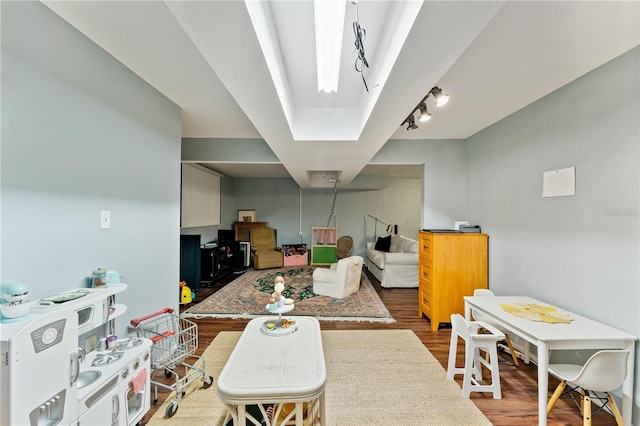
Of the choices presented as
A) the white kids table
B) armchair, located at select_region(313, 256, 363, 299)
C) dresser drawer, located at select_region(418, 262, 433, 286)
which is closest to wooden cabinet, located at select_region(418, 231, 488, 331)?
dresser drawer, located at select_region(418, 262, 433, 286)

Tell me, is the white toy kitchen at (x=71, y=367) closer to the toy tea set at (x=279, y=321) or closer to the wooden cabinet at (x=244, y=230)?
the toy tea set at (x=279, y=321)

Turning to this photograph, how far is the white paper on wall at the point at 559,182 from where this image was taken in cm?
199

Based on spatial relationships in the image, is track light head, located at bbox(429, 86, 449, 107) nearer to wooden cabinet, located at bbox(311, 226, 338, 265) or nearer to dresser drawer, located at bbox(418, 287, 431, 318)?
dresser drawer, located at bbox(418, 287, 431, 318)

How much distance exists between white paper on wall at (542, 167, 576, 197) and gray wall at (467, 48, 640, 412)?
4cm

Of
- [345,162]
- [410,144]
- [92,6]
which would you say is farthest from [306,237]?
[92,6]

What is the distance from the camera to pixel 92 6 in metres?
1.28

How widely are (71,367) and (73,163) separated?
1097 millimetres

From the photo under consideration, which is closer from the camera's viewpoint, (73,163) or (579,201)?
(73,163)

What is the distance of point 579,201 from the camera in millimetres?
1933

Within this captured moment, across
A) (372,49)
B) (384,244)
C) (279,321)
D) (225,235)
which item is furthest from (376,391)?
(225,235)

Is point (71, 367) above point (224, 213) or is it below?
below

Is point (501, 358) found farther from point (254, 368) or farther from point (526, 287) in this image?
point (254, 368)

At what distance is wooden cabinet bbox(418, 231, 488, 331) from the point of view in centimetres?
295

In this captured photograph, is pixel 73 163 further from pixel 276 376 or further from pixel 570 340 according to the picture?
pixel 570 340
